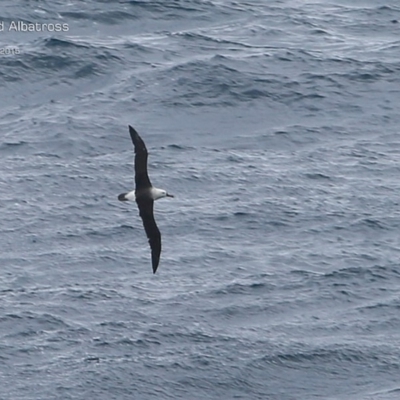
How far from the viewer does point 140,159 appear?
1133 inches

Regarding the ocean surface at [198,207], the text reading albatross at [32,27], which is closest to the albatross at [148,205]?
the ocean surface at [198,207]

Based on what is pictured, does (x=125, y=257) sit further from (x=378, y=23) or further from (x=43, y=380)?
(x=378, y=23)

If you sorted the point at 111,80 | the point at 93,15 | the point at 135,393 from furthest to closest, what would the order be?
the point at 93,15, the point at 111,80, the point at 135,393

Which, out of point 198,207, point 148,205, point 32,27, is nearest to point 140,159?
point 148,205

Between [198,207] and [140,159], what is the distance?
10.3 m

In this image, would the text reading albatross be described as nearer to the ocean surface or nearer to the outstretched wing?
the ocean surface

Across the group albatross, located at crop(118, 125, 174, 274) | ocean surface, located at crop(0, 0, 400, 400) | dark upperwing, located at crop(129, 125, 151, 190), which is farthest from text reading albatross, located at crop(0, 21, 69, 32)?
dark upperwing, located at crop(129, 125, 151, 190)

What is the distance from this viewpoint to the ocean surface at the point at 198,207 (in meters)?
34.0

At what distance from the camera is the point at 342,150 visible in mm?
42250

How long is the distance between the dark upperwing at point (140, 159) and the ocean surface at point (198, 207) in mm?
5658

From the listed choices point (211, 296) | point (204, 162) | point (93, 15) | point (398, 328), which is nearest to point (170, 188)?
point (204, 162)

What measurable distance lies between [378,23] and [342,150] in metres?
11.7

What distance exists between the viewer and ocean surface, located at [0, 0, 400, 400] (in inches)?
1337

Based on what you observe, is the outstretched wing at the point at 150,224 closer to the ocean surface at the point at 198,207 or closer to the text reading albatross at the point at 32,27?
the ocean surface at the point at 198,207
